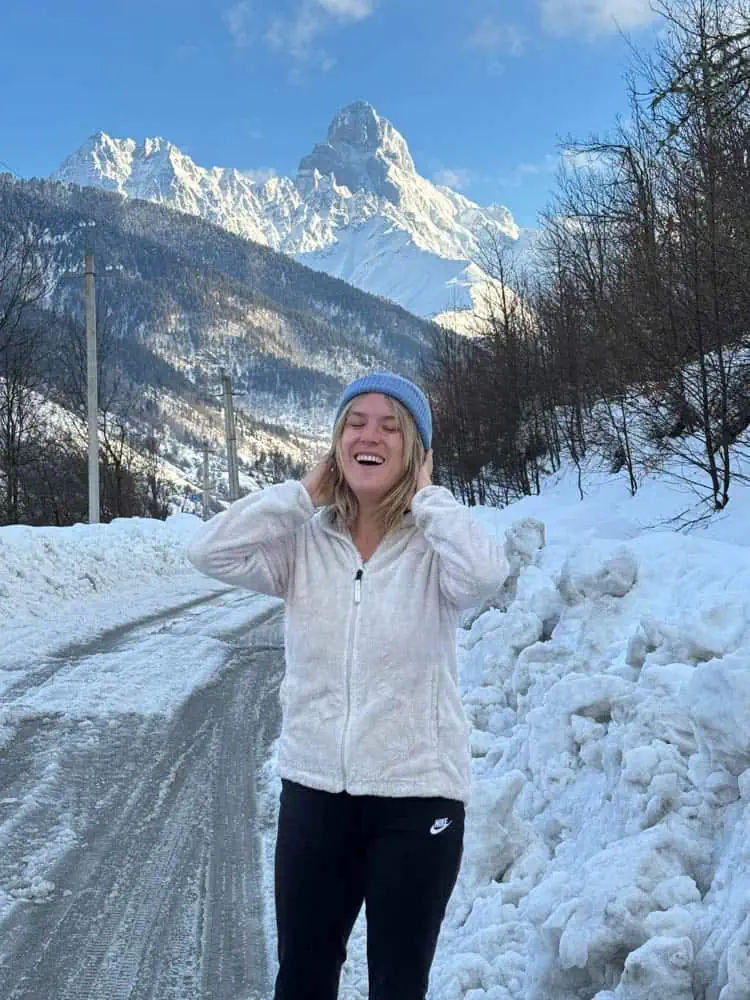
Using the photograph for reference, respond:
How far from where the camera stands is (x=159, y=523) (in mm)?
20641

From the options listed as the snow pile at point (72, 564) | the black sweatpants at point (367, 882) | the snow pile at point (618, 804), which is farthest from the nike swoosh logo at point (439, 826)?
the snow pile at point (72, 564)

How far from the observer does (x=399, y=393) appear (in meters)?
2.16

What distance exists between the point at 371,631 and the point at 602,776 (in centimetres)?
213

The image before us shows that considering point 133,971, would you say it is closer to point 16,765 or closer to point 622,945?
point 622,945

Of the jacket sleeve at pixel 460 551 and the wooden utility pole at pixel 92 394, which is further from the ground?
the wooden utility pole at pixel 92 394

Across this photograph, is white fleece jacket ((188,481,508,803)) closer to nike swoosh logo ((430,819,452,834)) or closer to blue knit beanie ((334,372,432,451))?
nike swoosh logo ((430,819,452,834))

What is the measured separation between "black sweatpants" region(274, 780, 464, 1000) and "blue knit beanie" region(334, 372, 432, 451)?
99 centimetres

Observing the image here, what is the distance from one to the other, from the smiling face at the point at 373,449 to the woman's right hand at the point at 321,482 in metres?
0.06

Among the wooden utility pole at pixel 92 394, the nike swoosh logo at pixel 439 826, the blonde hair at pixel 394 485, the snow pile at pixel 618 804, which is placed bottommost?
the snow pile at pixel 618 804

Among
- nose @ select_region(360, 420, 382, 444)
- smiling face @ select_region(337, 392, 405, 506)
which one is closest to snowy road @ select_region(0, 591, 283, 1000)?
smiling face @ select_region(337, 392, 405, 506)

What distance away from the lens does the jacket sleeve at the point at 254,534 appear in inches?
83.4

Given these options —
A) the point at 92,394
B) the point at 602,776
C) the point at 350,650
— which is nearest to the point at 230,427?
the point at 92,394

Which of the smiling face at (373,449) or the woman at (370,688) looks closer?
the woman at (370,688)

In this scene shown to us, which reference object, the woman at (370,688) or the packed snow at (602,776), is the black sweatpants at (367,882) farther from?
the packed snow at (602,776)
